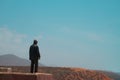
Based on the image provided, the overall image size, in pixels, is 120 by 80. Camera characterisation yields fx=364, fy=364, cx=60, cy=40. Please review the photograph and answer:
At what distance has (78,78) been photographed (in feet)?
307

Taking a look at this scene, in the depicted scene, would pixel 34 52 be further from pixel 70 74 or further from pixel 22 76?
pixel 70 74

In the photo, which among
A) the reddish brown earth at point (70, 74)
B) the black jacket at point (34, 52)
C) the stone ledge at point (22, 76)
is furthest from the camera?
the reddish brown earth at point (70, 74)

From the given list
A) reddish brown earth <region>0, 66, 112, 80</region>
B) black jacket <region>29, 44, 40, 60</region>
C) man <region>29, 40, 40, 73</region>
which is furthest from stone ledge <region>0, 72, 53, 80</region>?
reddish brown earth <region>0, 66, 112, 80</region>

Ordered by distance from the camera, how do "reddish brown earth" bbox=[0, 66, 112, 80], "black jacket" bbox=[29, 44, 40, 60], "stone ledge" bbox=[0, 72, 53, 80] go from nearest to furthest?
1. "stone ledge" bbox=[0, 72, 53, 80]
2. "black jacket" bbox=[29, 44, 40, 60]
3. "reddish brown earth" bbox=[0, 66, 112, 80]

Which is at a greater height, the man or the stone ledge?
the man

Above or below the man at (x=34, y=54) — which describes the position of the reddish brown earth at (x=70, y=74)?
above

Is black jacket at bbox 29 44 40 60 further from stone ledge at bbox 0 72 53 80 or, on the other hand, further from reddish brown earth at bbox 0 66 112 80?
reddish brown earth at bbox 0 66 112 80

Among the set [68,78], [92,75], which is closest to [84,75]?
[92,75]

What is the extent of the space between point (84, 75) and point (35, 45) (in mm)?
81318

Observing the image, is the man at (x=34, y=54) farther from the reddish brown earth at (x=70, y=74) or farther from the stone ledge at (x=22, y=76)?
the reddish brown earth at (x=70, y=74)

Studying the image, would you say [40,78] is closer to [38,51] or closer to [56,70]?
[38,51]

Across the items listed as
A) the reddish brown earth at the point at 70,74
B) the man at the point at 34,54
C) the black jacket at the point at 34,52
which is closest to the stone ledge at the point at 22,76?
the man at the point at 34,54

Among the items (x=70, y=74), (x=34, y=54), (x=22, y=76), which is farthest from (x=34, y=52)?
(x=70, y=74)

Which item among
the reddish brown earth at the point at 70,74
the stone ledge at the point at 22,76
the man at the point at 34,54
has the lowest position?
the stone ledge at the point at 22,76
